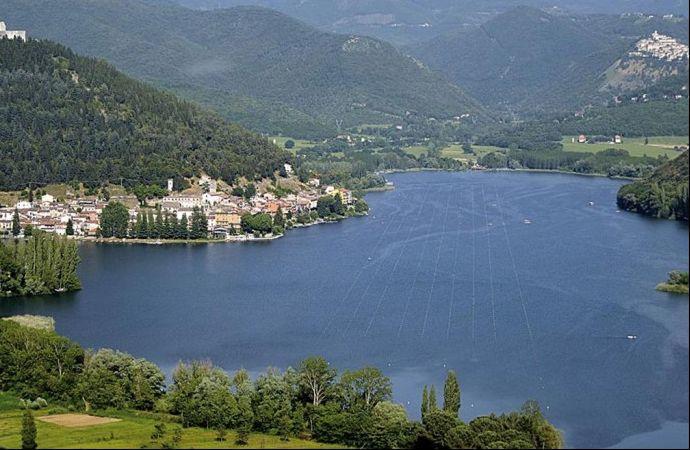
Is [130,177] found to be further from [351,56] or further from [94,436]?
[351,56]

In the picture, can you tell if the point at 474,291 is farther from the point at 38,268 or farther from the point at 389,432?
the point at 389,432

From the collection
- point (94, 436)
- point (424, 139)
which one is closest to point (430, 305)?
point (94, 436)

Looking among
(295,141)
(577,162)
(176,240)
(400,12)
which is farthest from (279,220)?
(400,12)

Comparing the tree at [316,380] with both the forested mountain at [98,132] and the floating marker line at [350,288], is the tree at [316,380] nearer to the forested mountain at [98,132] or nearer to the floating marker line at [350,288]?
the floating marker line at [350,288]

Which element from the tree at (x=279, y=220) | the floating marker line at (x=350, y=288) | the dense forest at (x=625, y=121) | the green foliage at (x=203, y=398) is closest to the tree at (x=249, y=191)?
the tree at (x=279, y=220)

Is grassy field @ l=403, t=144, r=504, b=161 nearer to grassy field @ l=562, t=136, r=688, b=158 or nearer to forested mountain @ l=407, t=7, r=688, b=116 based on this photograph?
grassy field @ l=562, t=136, r=688, b=158

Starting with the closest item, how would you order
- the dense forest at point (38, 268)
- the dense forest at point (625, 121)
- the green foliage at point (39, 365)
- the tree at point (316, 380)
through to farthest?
the tree at point (316, 380) < the green foliage at point (39, 365) < the dense forest at point (38, 268) < the dense forest at point (625, 121)

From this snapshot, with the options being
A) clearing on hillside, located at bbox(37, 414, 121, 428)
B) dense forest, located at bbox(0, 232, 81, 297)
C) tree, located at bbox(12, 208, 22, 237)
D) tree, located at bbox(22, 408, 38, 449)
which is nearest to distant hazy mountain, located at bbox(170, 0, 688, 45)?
tree, located at bbox(12, 208, 22, 237)
